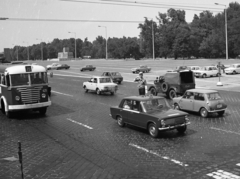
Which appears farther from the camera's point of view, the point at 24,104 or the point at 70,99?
the point at 70,99

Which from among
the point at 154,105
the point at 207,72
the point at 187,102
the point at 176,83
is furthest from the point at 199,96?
the point at 207,72

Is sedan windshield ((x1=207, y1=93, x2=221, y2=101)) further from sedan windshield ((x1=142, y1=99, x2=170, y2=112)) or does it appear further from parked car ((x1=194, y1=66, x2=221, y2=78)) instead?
parked car ((x1=194, y1=66, x2=221, y2=78))

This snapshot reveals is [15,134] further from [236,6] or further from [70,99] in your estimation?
[236,6]

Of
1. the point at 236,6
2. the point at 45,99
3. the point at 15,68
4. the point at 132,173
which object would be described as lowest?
the point at 132,173

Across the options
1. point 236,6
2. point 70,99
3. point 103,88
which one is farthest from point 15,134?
point 236,6

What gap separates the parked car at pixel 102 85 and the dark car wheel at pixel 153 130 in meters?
13.8

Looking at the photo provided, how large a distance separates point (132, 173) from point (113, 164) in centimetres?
93

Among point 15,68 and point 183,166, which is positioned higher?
point 15,68

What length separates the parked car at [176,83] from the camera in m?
22.6

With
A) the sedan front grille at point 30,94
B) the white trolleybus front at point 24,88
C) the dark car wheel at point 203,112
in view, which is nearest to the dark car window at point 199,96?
the dark car wheel at point 203,112

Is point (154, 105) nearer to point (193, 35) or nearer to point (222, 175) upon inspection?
point (222, 175)

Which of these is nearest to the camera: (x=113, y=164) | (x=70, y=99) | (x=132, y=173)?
(x=132, y=173)

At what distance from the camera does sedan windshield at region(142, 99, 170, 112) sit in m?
12.8

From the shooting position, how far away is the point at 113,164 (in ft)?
30.1
